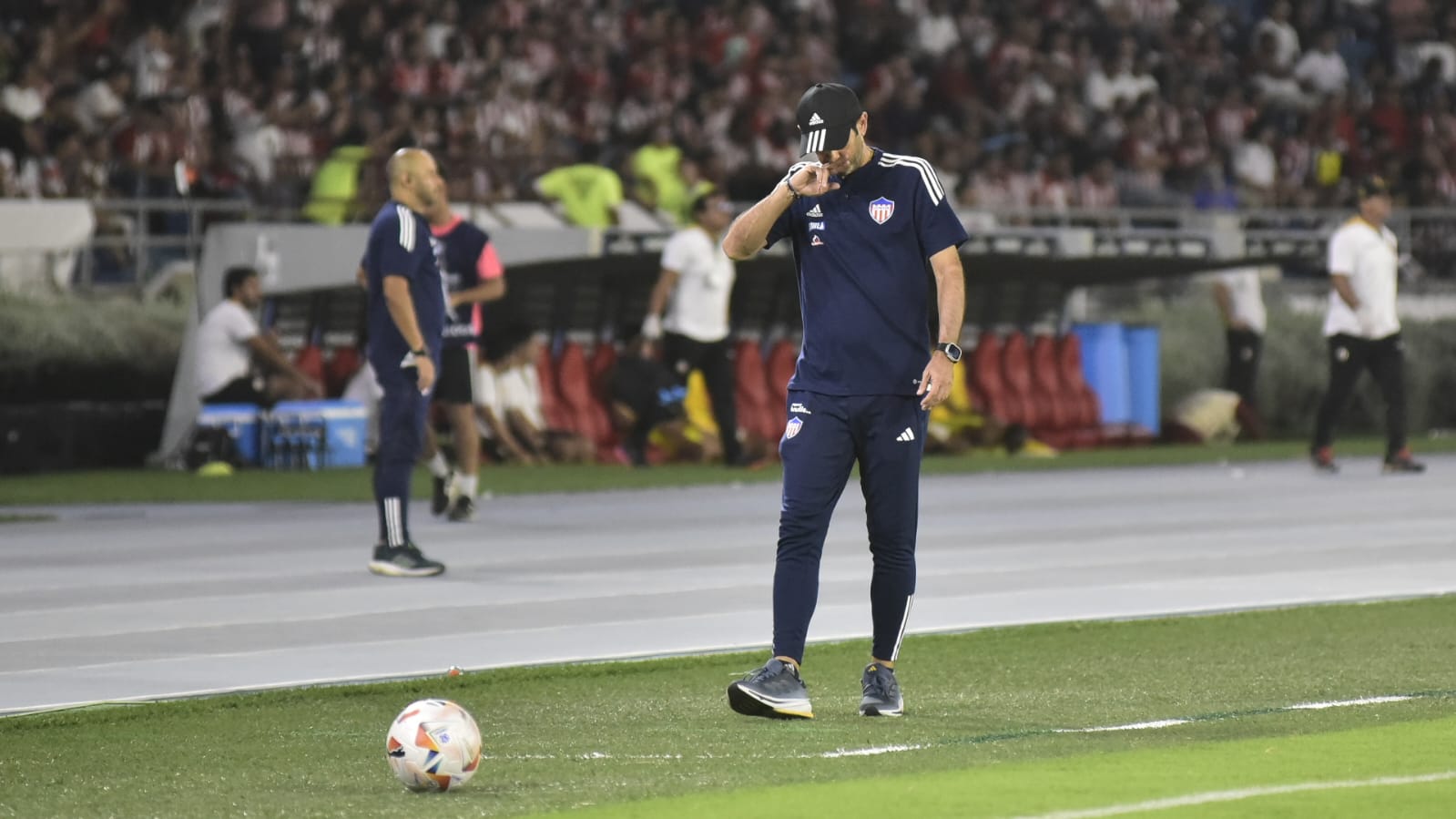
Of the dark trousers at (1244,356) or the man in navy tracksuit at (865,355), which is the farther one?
the dark trousers at (1244,356)

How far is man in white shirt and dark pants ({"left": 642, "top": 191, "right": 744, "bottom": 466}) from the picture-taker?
2123 cm

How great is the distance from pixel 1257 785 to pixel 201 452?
15910 millimetres

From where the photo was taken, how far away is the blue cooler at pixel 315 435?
21406 millimetres

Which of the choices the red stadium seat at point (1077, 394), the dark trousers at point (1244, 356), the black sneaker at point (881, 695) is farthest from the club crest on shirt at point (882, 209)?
the dark trousers at point (1244, 356)

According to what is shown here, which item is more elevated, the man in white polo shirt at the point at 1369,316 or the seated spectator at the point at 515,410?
the man in white polo shirt at the point at 1369,316

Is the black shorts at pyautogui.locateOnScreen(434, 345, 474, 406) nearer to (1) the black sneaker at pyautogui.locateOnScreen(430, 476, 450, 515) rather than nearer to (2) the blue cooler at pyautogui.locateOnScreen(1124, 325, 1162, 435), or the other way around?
(1) the black sneaker at pyautogui.locateOnScreen(430, 476, 450, 515)

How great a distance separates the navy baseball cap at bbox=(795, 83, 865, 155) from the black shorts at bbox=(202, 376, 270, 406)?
13863 millimetres

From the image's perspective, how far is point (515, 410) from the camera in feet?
73.3

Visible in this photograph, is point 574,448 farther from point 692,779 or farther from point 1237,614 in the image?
point 692,779

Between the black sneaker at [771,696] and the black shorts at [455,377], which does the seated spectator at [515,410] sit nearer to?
the black shorts at [455,377]

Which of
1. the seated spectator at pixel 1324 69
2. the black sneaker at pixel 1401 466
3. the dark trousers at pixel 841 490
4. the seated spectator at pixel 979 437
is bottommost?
the seated spectator at pixel 979 437

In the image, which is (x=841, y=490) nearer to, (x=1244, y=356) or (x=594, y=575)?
(x=594, y=575)

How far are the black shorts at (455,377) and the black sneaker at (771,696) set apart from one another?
26.4ft

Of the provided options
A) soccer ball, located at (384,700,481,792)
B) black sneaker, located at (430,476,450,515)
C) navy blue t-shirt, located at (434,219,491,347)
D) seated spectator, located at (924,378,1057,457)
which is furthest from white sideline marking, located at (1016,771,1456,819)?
seated spectator, located at (924,378,1057,457)
